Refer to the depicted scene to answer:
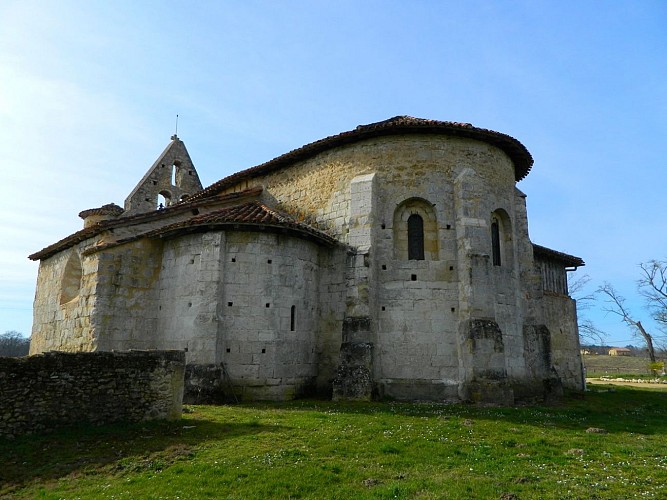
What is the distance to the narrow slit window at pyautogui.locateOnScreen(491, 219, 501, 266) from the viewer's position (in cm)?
1575

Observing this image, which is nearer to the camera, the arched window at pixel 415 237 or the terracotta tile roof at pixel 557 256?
the arched window at pixel 415 237

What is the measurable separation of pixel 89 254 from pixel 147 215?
2.20 m

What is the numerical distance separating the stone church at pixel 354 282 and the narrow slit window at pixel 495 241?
67 mm

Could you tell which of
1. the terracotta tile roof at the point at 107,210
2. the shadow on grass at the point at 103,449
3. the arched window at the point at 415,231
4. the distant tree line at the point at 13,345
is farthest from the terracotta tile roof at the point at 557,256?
the distant tree line at the point at 13,345

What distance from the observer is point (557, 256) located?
2264cm

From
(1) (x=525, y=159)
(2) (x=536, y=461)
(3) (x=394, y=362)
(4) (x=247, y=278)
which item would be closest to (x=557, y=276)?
(1) (x=525, y=159)

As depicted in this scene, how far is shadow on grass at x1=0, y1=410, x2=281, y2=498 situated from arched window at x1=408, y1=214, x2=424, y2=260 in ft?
23.8

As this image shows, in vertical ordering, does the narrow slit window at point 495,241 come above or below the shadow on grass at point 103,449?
above

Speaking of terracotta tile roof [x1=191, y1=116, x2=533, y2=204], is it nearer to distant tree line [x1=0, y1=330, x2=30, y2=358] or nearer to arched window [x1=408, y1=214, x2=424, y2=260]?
arched window [x1=408, y1=214, x2=424, y2=260]

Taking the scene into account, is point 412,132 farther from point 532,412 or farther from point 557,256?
point 557,256

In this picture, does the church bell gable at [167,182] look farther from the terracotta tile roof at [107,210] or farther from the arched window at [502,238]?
the arched window at [502,238]

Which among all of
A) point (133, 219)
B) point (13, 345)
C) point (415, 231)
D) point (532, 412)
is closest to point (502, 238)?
point (415, 231)

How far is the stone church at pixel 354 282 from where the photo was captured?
13.6 m

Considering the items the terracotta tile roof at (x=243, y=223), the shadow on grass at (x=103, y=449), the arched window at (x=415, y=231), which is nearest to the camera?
the shadow on grass at (x=103, y=449)
